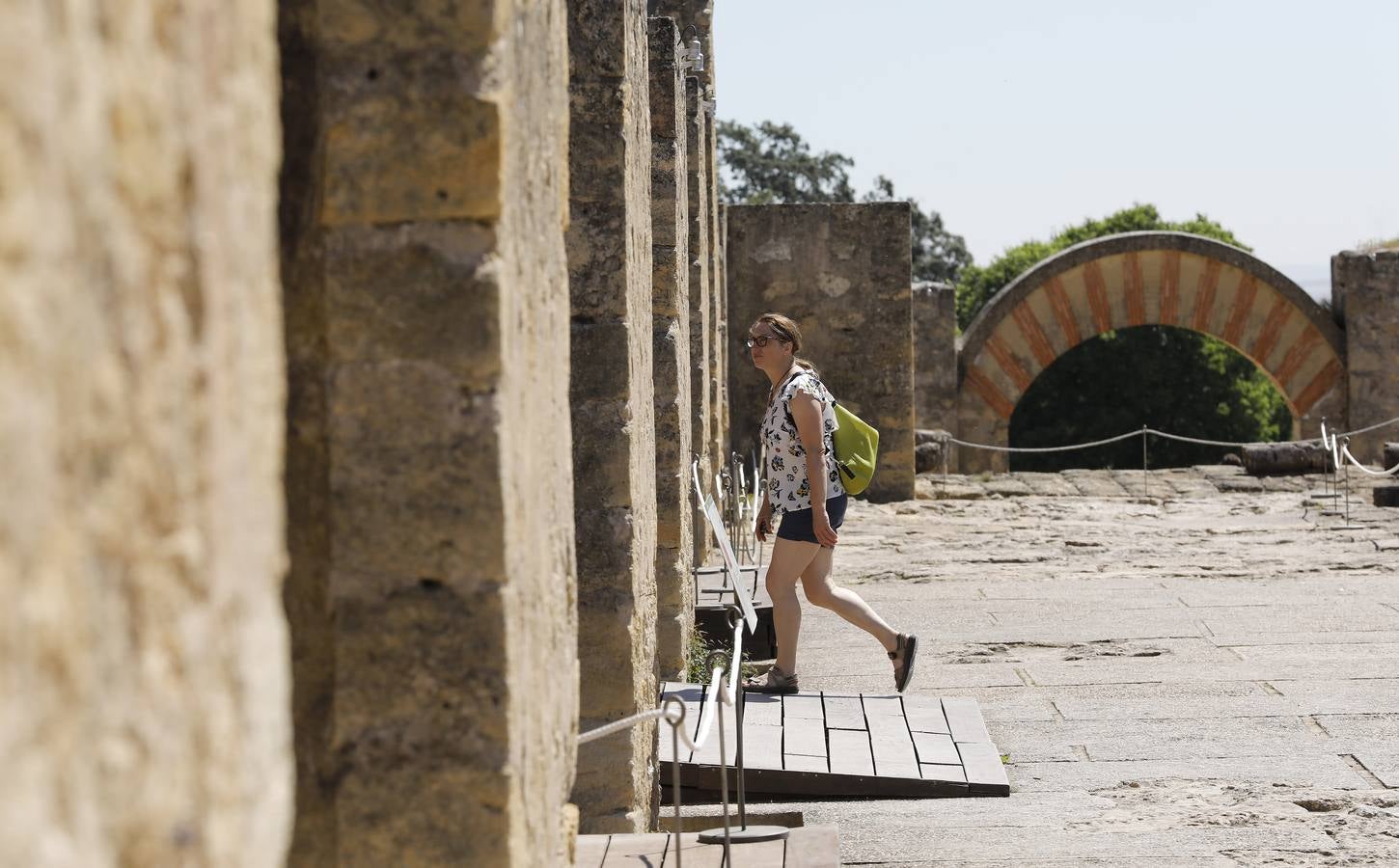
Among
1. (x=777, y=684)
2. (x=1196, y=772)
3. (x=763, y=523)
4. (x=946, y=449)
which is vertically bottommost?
(x=1196, y=772)

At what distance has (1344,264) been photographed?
15.1m

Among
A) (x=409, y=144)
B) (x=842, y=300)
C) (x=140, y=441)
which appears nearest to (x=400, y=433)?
(x=409, y=144)

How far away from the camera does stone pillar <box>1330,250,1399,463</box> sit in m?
14.9

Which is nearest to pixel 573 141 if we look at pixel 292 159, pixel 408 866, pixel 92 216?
pixel 292 159

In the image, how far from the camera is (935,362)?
15031 millimetres

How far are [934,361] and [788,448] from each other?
31.8ft

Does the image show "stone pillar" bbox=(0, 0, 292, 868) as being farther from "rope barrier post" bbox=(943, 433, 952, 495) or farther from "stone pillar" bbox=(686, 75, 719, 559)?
"rope barrier post" bbox=(943, 433, 952, 495)

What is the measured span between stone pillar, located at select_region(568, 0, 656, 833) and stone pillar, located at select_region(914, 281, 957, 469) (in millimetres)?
11239

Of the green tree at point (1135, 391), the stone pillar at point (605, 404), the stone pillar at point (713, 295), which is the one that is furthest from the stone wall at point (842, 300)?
the green tree at point (1135, 391)

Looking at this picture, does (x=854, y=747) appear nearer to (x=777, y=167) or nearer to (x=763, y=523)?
(x=763, y=523)

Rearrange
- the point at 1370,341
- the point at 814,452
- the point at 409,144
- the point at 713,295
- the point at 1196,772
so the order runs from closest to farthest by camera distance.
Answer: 1. the point at 409,144
2. the point at 1196,772
3. the point at 814,452
4. the point at 713,295
5. the point at 1370,341

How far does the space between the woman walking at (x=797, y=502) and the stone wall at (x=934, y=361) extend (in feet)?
31.1

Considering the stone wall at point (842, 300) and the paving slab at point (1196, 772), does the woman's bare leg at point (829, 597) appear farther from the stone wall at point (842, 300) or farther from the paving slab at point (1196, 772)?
the stone wall at point (842, 300)

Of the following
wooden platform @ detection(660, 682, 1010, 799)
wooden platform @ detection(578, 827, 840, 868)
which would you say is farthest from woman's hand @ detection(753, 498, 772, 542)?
wooden platform @ detection(578, 827, 840, 868)
